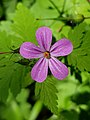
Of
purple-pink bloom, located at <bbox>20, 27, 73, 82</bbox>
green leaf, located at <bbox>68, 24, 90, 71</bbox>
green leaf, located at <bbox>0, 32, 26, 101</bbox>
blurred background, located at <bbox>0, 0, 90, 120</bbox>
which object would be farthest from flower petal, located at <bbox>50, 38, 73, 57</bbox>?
blurred background, located at <bbox>0, 0, 90, 120</bbox>

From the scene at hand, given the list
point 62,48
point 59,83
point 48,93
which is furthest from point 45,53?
point 59,83

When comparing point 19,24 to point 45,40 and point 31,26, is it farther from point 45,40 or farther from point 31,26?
point 45,40

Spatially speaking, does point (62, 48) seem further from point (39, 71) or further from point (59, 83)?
point (59, 83)

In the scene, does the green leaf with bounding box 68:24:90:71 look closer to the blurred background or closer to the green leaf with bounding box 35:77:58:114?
the green leaf with bounding box 35:77:58:114

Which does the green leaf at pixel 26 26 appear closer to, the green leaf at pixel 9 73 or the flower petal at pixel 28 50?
the green leaf at pixel 9 73

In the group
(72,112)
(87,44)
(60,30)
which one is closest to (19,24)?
(87,44)

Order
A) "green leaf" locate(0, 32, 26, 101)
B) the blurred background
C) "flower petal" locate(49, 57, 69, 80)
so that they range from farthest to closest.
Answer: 1. the blurred background
2. "green leaf" locate(0, 32, 26, 101)
3. "flower petal" locate(49, 57, 69, 80)

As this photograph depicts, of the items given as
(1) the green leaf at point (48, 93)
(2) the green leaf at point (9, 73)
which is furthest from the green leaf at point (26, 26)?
(1) the green leaf at point (48, 93)

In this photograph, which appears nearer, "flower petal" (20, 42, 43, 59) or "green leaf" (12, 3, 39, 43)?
"flower petal" (20, 42, 43, 59)
